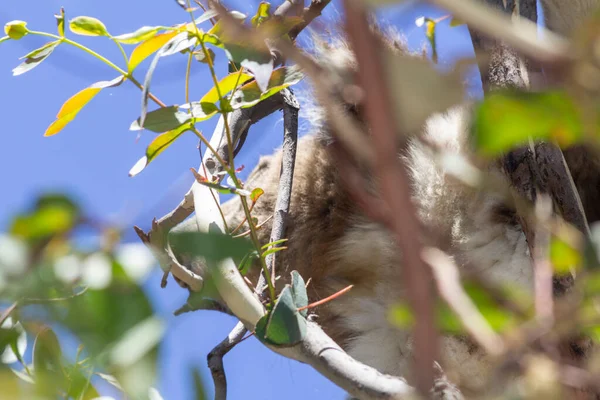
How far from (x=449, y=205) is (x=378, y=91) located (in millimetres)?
1316

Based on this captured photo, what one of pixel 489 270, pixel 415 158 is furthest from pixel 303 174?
pixel 489 270

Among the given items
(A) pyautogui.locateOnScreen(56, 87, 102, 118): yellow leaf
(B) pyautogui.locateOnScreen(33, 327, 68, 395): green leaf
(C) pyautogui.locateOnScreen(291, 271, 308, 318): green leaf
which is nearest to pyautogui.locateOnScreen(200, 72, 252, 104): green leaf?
(A) pyautogui.locateOnScreen(56, 87, 102, 118): yellow leaf

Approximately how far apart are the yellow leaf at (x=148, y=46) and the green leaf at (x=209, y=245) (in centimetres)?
41

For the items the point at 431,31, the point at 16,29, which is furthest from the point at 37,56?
the point at 431,31

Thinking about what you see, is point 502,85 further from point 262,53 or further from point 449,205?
point 449,205

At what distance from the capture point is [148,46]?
0.76 metres

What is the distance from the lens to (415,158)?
157 centimetres

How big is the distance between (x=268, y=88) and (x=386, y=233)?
0.74 meters

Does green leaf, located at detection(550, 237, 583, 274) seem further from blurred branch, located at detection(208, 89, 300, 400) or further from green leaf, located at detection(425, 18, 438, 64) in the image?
green leaf, located at detection(425, 18, 438, 64)

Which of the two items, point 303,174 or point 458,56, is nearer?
point 458,56

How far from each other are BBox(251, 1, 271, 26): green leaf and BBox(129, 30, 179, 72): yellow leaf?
7.9 inches

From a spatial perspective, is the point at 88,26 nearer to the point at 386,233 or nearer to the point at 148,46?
the point at 148,46

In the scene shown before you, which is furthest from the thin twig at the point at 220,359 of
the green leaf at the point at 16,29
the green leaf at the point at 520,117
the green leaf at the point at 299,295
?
the green leaf at the point at 520,117

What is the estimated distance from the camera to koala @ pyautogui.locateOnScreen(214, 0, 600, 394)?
1.47 meters
